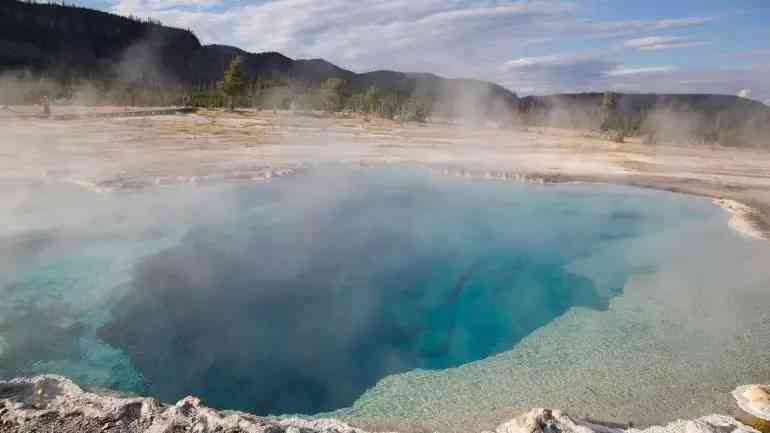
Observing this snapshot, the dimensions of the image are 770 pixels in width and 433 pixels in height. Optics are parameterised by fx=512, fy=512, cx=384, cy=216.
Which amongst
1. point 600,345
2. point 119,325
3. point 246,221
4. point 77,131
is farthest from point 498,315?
point 77,131

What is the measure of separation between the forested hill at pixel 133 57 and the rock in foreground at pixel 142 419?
47753 mm

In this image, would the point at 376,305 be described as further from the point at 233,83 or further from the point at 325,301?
the point at 233,83

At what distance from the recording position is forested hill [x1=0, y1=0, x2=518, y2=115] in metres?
58.2

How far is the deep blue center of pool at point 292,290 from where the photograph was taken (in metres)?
5.04

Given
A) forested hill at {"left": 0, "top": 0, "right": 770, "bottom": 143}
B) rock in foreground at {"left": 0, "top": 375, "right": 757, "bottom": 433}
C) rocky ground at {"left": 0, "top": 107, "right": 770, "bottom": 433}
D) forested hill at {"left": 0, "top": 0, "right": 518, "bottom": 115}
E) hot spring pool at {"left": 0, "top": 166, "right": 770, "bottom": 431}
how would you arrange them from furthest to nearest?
forested hill at {"left": 0, "top": 0, "right": 518, "bottom": 115} < forested hill at {"left": 0, "top": 0, "right": 770, "bottom": 143} < hot spring pool at {"left": 0, "top": 166, "right": 770, "bottom": 431} < rocky ground at {"left": 0, "top": 107, "right": 770, "bottom": 433} < rock in foreground at {"left": 0, "top": 375, "right": 757, "bottom": 433}

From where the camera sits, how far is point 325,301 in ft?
22.2

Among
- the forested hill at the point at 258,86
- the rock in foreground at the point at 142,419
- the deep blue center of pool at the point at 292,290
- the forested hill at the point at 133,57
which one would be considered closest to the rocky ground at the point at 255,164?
the rock in foreground at the point at 142,419

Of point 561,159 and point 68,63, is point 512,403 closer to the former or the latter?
point 561,159

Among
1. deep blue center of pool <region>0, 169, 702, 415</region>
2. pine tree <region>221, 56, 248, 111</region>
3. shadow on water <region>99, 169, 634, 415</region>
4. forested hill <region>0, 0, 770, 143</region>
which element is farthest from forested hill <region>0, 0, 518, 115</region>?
shadow on water <region>99, 169, 634, 415</region>

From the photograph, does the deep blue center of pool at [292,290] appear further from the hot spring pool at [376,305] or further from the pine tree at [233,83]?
the pine tree at [233,83]

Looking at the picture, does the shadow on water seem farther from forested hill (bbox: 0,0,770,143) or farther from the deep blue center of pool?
forested hill (bbox: 0,0,770,143)

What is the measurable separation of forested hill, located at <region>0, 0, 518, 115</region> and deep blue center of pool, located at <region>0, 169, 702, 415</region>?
141ft

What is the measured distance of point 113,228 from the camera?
8.68 metres

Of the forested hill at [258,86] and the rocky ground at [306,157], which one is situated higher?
the forested hill at [258,86]
